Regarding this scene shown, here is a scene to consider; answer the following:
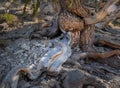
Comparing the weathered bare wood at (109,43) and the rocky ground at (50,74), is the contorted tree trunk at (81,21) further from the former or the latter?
the weathered bare wood at (109,43)

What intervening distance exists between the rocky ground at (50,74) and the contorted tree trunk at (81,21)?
164 millimetres

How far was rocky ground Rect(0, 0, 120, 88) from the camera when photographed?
16.7ft

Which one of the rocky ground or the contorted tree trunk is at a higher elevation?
the contorted tree trunk

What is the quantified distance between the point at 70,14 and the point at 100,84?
168 cm

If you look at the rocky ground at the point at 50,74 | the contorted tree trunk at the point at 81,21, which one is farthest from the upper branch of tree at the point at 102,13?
the rocky ground at the point at 50,74

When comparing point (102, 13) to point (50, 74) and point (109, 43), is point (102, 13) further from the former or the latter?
point (50, 74)

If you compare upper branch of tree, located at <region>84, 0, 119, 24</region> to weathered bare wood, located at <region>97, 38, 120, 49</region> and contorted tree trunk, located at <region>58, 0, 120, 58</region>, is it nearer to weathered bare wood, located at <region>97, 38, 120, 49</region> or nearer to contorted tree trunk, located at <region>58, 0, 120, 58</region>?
contorted tree trunk, located at <region>58, 0, 120, 58</region>

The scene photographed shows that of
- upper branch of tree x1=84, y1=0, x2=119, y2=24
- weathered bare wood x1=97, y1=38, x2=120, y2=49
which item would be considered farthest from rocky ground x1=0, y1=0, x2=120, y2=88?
Result: upper branch of tree x1=84, y1=0, x2=119, y2=24

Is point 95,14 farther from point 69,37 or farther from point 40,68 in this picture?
point 40,68

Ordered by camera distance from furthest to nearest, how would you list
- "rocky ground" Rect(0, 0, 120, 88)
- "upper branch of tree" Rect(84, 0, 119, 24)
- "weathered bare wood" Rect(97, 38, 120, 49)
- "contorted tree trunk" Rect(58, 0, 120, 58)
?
"weathered bare wood" Rect(97, 38, 120, 49) < "upper branch of tree" Rect(84, 0, 119, 24) < "contorted tree trunk" Rect(58, 0, 120, 58) < "rocky ground" Rect(0, 0, 120, 88)

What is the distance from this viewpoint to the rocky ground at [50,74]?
16.7ft

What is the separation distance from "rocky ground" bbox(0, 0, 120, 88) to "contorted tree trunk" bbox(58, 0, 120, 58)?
0.16 metres

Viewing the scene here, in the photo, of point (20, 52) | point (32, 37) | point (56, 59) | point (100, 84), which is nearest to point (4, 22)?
point (32, 37)

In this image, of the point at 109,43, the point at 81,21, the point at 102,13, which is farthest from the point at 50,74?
the point at 109,43
